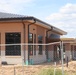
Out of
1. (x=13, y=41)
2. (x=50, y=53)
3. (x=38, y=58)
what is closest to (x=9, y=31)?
(x=13, y=41)

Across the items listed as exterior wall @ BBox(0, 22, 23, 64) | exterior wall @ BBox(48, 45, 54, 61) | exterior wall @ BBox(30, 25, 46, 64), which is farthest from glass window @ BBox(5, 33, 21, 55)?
exterior wall @ BBox(48, 45, 54, 61)

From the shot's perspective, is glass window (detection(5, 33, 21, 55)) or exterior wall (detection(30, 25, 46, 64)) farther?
exterior wall (detection(30, 25, 46, 64))

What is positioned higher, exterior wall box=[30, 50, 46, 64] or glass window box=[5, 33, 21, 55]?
glass window box=[5, 33, 21, 55]

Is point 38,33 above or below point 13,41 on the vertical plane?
above

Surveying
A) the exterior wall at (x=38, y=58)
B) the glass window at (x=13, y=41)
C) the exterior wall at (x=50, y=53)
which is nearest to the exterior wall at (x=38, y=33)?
the exterior wall at (x=38, y=58)

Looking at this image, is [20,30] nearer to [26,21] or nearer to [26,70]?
[26,21]

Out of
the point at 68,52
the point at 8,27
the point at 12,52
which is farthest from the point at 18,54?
the point at 68,52

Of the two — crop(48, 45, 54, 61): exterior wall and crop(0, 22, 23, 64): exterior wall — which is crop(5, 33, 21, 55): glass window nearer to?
crop(0, 22, 23, 64): exterior wall

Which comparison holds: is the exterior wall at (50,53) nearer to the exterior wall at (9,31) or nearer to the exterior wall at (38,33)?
the exterior wall at (38,33)

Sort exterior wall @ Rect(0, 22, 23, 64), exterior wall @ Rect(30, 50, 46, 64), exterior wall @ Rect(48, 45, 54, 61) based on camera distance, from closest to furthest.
Answer: exterior wall @ Rect(0, 22, 23, 64) → exterior wall @ Rect(30, 50, 46, 64) → exterior wall @ Rect(48, 45, 54, 61)

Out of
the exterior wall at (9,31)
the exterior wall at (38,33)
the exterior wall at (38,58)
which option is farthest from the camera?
the exterior wall at (38,33)

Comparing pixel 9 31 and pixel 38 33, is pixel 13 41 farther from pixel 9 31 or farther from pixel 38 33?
pixel 38 33

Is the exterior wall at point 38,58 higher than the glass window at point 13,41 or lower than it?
lower

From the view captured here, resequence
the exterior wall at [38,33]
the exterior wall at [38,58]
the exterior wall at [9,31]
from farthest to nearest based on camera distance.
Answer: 1. the exterior wall at [38,33]
2. the exterior wall at [38,58]
3. the exterior wall at [9,31]
